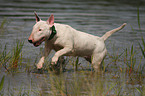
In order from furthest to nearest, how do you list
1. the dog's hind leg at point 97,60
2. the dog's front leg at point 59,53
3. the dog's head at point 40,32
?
the dog's hind leg at point 97,60, the dog's front leg at point 59,53, the dog's head at point 40,32

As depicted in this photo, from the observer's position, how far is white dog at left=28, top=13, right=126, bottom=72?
606 cm

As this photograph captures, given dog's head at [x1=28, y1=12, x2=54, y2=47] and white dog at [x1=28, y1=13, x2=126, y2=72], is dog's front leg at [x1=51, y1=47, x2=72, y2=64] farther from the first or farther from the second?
dog's head at [x1=28, y1=12, x2=54, y2=47]

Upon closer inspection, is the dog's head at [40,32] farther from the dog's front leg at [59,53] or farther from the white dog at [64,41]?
the dog's front leg at [59,53]

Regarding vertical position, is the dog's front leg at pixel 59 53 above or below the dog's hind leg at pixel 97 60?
above

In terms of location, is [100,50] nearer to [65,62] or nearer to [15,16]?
[65,62]

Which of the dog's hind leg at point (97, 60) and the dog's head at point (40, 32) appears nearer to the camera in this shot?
the dog's head at point (40, 32)

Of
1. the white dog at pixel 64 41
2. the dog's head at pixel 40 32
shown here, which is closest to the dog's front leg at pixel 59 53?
the white dog at pixel 64 41

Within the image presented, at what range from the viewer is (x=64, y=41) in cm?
641

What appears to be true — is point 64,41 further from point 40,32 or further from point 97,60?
point 97,60

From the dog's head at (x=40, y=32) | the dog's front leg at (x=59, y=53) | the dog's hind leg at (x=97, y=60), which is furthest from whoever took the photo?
Result: the dog's hind leg at (x=97, y=60)

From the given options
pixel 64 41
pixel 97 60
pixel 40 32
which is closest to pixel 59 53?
pixel 64 41

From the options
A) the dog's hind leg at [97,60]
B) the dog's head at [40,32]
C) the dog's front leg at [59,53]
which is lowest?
the dog's hind leg at [97,60]

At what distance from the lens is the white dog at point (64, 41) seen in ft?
19.9

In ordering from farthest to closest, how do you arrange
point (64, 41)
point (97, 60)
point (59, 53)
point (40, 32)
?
1. point (97, 60)
2. point (64, 41)
3. point (59, 53)
4. point (40, 32)
